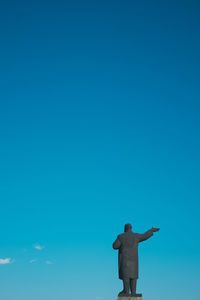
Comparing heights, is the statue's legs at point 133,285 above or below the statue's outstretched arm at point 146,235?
below

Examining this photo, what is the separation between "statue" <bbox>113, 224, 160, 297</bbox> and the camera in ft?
59.5

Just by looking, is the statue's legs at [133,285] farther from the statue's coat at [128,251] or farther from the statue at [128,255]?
the statue's coat at [128,251]

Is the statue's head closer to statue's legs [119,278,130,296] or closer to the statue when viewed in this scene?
the statue

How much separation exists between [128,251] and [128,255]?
186mm

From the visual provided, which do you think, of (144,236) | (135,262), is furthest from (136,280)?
(144,236)

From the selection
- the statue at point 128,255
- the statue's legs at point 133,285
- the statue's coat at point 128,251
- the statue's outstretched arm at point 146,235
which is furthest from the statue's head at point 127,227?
the statue's legs at point 133,285

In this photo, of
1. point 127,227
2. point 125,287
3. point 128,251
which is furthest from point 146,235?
point 125,287

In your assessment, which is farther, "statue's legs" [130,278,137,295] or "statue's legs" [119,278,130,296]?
"statue's legs" [130,278,137,295]

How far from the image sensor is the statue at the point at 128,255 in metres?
18.1

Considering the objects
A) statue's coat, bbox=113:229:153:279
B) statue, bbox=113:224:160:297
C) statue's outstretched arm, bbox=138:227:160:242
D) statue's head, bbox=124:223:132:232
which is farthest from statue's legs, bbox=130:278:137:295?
statue's head, bbox=124:223:132:232

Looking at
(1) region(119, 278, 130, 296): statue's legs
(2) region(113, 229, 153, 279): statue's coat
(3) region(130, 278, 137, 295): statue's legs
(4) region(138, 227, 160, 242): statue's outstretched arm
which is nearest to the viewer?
(1) region(119, 278, 130, 296): statue's legs

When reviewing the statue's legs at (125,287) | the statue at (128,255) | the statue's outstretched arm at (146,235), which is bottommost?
the statue's legs at (125,287)

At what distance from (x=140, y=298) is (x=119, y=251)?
2462 millimetres

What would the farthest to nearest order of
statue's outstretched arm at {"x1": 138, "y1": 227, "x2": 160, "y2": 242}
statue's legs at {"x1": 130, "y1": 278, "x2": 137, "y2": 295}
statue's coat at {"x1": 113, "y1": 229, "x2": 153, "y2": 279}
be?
statue's outstretched arm at {"x1": 138, "y1": 227, "x2": 160, "y2": 242} < statue's coat at {"x1": 113, "y1": 229, "x2": 153, "y2": 279} < statue's legs at {"x1": 130, "y1": 278, "x2": 137, "y2": 295}
